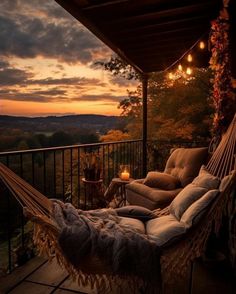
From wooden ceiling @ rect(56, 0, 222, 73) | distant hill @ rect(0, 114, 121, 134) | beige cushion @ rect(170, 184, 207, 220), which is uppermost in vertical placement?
wooden ceiling @ rect(56, 0, 222, 73)

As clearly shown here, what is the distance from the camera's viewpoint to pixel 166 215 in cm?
239

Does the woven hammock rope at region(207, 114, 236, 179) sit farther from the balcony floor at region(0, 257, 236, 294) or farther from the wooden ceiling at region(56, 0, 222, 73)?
the wooden ceiling at region(56, 0, 222, 73)

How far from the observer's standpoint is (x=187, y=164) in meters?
3.58

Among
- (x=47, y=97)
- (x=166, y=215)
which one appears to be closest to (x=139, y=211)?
(x=166, y=215)

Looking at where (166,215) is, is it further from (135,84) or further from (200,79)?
(135,84)

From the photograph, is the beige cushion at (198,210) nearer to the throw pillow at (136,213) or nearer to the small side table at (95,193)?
the throw pillow at (136,213)

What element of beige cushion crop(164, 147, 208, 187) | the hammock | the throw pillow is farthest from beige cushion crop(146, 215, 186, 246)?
beige cushion crop(164, 147, 208, 187)

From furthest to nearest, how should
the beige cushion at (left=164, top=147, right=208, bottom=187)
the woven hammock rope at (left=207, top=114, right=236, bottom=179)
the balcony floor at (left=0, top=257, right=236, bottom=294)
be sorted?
the beige cushion at (left=164, top=147, right=208, bottom=187)
the woven hammock rope at (left=207, top=114, right=236, bottom=179)
the balcony floor at (left=0, top=257, right=236, bottom=294)

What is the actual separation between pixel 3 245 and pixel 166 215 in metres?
8.44

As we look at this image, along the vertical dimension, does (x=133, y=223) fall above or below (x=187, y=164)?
below

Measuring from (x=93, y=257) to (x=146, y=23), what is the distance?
252 cm

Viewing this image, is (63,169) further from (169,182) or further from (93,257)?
(93,257)

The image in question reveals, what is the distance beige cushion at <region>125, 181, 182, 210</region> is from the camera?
2964mm

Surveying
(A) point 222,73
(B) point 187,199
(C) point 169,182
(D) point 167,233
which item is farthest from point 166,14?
(D) point 167,233
